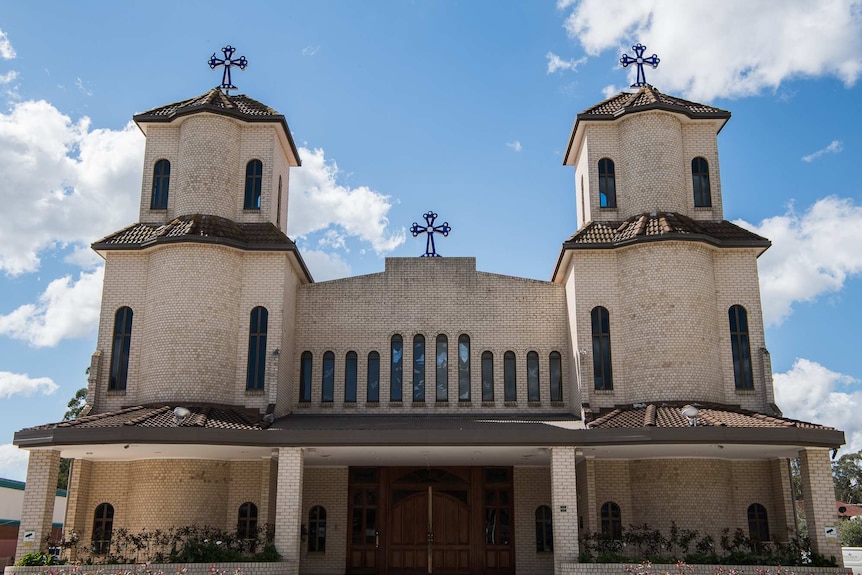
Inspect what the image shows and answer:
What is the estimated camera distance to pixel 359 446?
20219mm

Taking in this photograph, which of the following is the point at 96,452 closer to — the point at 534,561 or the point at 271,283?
the point at 271,283

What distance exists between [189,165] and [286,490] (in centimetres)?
1081

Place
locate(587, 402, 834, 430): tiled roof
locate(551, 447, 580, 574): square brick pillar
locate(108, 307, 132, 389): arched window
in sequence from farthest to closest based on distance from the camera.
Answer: locate(108, 307, 132, 389): arched window
locate(587, 402, 834, 430): tiled roof
locate(551, 447, 580, 574): square brick pillar

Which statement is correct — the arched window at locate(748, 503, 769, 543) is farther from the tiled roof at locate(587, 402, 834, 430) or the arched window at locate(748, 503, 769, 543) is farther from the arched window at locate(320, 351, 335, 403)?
the arched window at locate(320, 351, 335, 403)

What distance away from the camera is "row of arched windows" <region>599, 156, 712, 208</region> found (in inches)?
1014

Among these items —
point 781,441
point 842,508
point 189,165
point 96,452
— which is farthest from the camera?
point 842,508

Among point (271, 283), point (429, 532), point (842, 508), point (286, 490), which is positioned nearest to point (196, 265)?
point (271, 283)

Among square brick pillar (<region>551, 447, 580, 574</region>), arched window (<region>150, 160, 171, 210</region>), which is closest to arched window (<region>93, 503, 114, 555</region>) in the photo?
arched window (<region>150, 160, 171, 210</region>)

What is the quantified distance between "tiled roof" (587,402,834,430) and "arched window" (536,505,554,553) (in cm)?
380

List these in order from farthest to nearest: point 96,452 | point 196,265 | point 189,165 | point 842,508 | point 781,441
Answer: point 842,508 < point 189,165 < point 196,265 < point 96,452 < point 781,441

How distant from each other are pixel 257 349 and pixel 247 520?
4.64 metres

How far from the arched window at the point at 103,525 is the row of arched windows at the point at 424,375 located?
613 centimetres

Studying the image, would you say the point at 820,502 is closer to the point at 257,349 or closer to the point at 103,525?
the point at 257,349

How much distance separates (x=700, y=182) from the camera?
25922 mm
